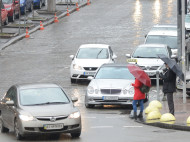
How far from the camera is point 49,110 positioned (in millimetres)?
17953

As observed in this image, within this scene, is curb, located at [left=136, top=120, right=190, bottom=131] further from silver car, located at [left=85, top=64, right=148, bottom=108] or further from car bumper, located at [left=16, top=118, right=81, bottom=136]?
silver car, located at [left=85, top=64, right=148, bottom=108]

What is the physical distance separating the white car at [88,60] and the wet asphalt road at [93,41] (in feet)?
1.48

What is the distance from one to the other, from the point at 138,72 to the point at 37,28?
27.3 meters

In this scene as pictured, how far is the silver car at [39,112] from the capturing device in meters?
A: 17.7

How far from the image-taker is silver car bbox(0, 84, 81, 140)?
17.7 metres

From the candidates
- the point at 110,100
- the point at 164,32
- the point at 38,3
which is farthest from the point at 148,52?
the point at 38,3

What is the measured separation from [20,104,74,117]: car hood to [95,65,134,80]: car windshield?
7.46m

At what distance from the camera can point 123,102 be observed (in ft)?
79.8

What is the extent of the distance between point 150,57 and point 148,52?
51 cm

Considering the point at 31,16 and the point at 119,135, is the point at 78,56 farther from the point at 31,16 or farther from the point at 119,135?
the point at 31,16

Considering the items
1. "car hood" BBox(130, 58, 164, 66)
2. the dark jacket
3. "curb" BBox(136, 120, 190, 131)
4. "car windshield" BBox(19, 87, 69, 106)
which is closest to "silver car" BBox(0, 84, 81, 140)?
"car windshield" BBox(19, 87, 69, 106)

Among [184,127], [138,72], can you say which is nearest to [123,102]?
[138,72]

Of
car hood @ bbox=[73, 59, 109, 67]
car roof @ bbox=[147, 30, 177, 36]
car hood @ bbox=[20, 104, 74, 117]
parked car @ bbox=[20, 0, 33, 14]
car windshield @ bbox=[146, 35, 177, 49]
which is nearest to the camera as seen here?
car hood @ bbox=[20, 104, 74, 117]

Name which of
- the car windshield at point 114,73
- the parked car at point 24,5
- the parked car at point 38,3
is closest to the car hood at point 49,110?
the car windshield at point 114,73
